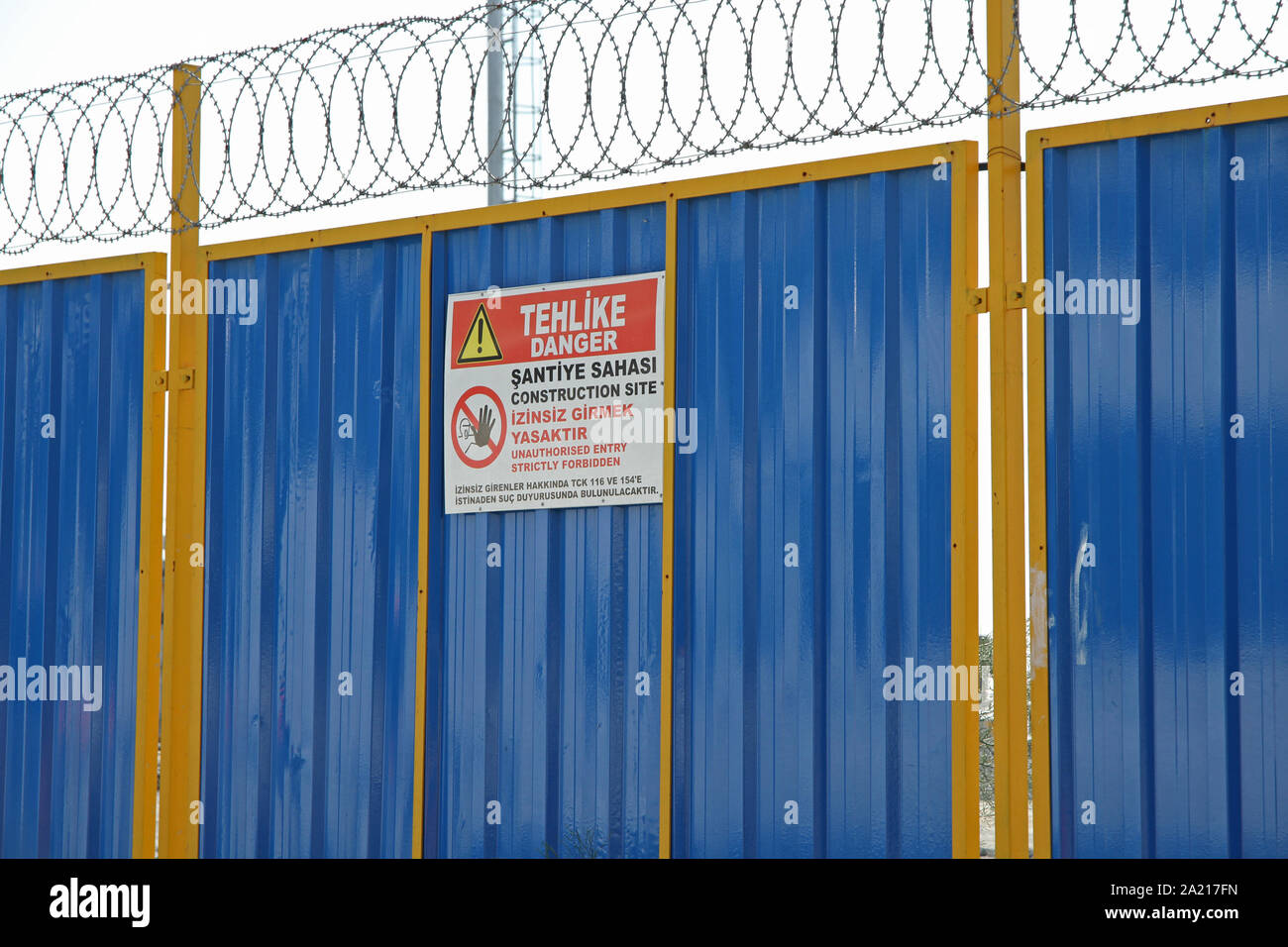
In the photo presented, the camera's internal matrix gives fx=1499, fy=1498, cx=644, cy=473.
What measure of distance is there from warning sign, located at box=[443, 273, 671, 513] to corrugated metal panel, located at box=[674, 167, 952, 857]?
0.19 m

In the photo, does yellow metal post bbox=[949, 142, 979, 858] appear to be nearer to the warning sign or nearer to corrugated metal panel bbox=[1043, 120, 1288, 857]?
corrugated metal panel bbox=[1043, 120, 1288, 857]

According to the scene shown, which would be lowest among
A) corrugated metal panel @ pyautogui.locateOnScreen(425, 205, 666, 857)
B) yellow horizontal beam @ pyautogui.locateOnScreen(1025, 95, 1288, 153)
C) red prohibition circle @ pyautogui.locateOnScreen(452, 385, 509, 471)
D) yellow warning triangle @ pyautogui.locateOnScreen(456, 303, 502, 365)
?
corrugated metal panel @ pyautogui.locateOnScreen(425, 205, 666, 857)

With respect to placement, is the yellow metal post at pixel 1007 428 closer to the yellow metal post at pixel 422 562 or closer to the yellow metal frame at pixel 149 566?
the yellow metal post at pixel 422 562

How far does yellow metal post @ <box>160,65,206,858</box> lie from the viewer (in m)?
7.75

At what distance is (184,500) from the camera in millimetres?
7922

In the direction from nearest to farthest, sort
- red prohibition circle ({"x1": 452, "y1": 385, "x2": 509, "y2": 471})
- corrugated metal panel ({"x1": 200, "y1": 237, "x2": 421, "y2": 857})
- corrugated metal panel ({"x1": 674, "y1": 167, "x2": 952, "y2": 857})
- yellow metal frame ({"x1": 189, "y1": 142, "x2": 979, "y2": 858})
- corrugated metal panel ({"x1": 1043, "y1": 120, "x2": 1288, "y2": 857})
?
corrugated metal panel ({"x1": 1043, "y1": 120, "x2": 1288, "y2": 857}) < yellow metal frame ({"x1": 189, "y1": 142, "x2": 979, "y2": 858}) < corrugated metal panel ({"x1": 674, "y1": 167, "x2": 952, "y2": 857}) < red prohibition circle ({"x1": 452, "y1": 385, "x2": 509, "y2": 471}) < corrugated metal panel ({"x1": 200, "y1": 237, "x2": 421, "y2": 857})

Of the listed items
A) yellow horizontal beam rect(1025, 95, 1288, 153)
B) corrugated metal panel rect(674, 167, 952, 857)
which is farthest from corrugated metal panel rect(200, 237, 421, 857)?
yellow horizontal beam rect(1025, 95, 1288, 153)

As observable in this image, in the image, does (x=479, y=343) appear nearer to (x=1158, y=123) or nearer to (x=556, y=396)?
(x=556, y=396)

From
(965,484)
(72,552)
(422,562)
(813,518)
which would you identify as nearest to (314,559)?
(422,562)

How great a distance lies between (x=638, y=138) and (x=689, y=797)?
2.93 metres

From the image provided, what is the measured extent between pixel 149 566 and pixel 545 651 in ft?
7.71

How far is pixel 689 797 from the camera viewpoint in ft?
21.9
